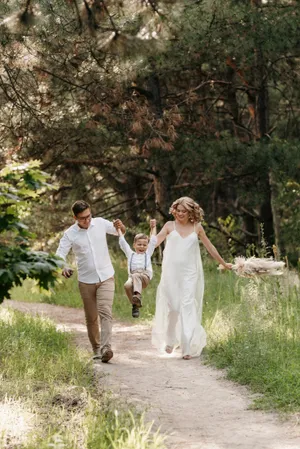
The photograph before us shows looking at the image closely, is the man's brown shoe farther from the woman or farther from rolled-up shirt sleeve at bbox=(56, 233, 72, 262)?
rolled-up shirt sleeve at bbox=(56, 233, 72, 262)

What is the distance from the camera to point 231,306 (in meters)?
11.2

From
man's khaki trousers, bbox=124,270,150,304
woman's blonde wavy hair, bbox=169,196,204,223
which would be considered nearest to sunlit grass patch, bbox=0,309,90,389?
man's khaki trousers, bbox=124,270,150,304

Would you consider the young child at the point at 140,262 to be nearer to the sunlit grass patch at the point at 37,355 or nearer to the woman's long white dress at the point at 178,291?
the woman's long white dress at the point at 178,291

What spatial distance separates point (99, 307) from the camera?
30.3 ft

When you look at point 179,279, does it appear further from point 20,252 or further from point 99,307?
point 20,252

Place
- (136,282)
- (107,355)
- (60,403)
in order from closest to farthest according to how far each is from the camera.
→ (60,403) → (107,355) → (136,282)

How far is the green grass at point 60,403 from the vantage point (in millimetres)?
5230

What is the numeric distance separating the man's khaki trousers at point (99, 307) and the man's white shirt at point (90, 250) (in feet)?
0.29

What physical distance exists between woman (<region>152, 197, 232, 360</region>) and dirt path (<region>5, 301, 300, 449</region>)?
349mm

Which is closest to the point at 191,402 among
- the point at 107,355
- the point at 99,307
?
the point at 107,355

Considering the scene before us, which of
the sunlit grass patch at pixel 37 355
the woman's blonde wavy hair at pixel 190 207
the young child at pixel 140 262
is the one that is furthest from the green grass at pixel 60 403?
the woman's blonde wavy hair at pixel 190 207

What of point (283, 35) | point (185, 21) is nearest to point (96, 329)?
point (185, 21)

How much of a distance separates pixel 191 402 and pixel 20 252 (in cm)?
264

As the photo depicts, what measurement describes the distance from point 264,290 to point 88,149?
726cm
